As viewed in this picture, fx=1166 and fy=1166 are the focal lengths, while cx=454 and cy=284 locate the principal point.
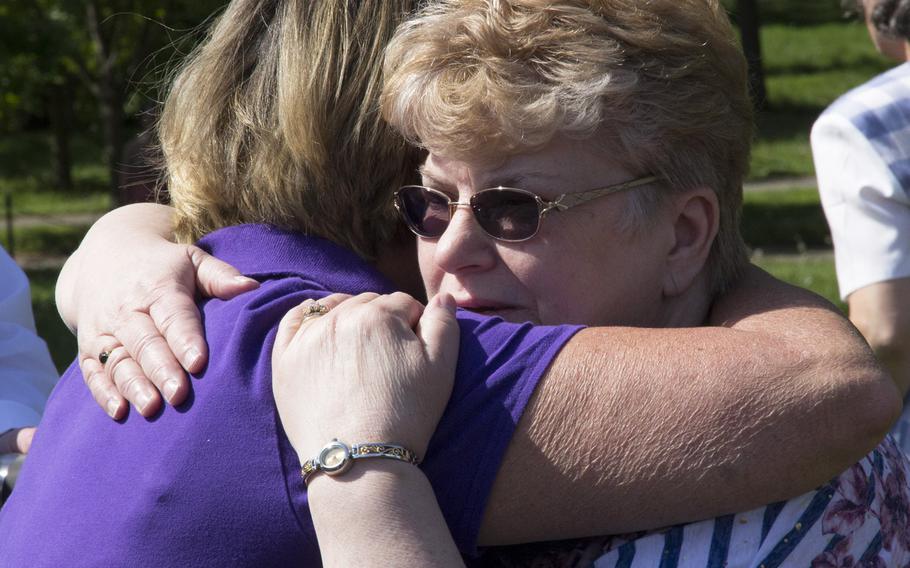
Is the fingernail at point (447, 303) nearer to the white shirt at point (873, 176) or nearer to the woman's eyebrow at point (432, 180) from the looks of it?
the woman's eyebrow at point (432, 180)

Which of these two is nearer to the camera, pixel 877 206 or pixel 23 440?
pixel 23 440

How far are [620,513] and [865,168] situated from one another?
6.99 feet

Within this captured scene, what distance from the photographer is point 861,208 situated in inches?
139

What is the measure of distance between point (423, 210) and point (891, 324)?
6.25ft

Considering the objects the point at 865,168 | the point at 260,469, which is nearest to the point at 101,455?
the point at 260,469

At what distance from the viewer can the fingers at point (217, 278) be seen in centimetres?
198

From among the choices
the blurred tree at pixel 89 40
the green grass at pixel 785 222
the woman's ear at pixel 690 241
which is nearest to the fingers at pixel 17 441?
the woman's ear at pixel 690 241

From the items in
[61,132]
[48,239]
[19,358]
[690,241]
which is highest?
[690,241]

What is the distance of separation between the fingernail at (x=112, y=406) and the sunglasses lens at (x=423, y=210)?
0.65 m

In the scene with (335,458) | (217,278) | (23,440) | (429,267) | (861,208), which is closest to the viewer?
(335,458)

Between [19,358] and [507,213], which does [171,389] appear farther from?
[19,358]

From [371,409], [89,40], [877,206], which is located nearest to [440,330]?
[371,409]

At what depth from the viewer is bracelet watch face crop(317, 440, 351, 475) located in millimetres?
1639

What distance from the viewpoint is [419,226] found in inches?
88.7
